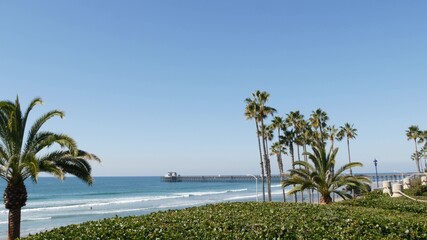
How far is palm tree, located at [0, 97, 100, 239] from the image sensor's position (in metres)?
13.1

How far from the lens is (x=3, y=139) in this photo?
13656 millimetres

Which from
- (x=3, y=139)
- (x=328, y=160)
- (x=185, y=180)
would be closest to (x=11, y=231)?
(x=3, y=139)

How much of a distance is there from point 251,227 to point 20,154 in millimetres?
9608

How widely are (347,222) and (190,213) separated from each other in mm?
4409

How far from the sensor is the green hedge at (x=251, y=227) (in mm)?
8289

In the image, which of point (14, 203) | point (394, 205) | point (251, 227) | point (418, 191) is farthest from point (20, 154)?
point (418, 191)

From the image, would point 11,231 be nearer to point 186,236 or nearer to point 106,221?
point 106,221

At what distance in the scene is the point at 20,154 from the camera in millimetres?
13586

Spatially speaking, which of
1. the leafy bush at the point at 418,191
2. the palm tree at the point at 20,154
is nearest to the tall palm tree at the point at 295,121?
the leafy bush at the point at 418,191

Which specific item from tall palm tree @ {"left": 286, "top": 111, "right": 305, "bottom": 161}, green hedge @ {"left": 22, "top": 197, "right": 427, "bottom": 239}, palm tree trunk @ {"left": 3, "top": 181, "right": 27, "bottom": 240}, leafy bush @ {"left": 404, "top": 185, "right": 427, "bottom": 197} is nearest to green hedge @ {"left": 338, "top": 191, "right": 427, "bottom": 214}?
green hedge @ {"left": 22, "top": 197, "right": 427, "bottom": 239}

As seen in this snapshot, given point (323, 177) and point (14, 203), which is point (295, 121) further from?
point (14, 203)

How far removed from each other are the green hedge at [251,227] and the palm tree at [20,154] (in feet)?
17.5

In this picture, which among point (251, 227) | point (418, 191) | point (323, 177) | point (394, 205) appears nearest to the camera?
point (251, 227)

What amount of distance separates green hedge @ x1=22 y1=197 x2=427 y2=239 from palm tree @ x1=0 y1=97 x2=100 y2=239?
5.33 m
